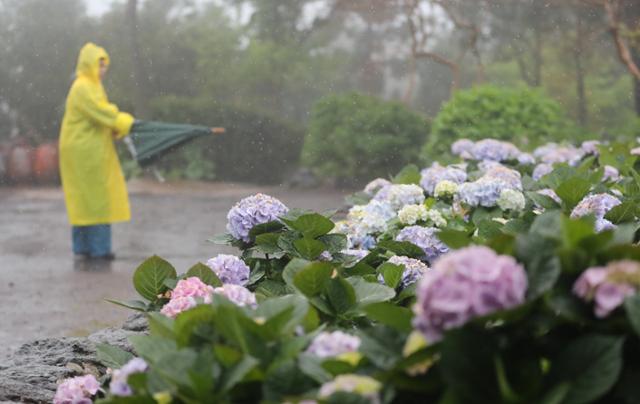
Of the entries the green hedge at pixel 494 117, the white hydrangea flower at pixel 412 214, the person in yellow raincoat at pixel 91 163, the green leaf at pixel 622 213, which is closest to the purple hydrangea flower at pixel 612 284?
the green leaf at pixel 622 213

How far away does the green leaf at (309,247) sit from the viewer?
2283 millimetres

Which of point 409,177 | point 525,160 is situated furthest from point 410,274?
point 525,160

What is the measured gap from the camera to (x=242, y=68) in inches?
813

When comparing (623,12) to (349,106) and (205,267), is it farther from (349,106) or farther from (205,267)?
(205,267)

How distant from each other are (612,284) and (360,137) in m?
13.5

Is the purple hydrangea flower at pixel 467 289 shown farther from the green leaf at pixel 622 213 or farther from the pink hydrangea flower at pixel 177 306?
the green leaf at pixel 622 213

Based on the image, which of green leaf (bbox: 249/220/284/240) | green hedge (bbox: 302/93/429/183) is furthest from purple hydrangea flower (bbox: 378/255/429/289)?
green hedge (bbox: 302/93/429/183)

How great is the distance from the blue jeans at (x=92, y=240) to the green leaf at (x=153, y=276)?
6147 mm

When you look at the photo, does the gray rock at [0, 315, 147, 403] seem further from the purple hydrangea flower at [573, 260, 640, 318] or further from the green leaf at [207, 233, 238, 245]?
the purple hydrangea flower at [573, 260, 640, 318]

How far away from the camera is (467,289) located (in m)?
1.12

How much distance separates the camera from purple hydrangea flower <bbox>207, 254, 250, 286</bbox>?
87.3 inches

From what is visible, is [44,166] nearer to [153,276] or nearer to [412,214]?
[412,214]

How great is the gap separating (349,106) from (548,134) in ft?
17.6

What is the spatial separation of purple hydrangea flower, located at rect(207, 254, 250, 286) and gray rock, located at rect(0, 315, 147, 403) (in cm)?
23
